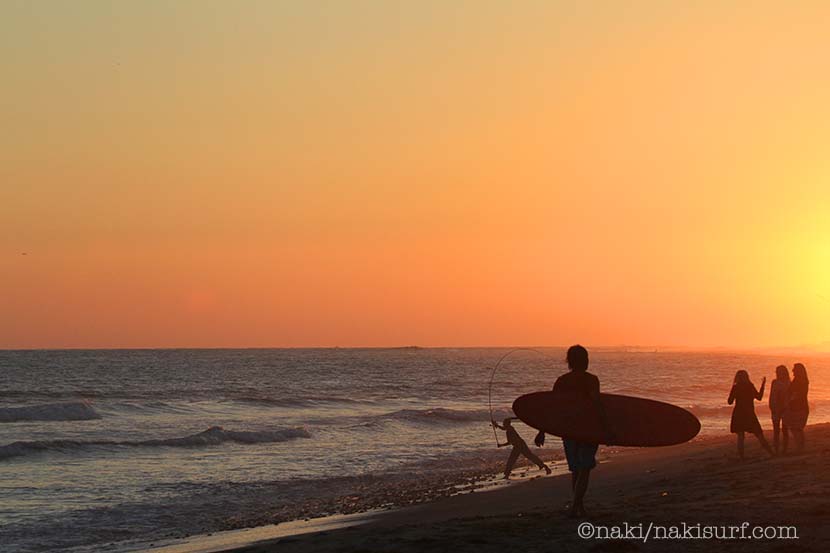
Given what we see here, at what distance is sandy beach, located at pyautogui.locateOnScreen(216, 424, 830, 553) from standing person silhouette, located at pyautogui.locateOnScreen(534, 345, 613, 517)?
0.28 meters

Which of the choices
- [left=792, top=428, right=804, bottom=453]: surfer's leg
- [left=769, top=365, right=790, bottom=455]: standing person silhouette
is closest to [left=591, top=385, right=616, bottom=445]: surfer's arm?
[left=769, top=365, right=790, bottom=455]: standing person silhouette

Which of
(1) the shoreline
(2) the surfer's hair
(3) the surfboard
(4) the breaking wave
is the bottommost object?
(4) the breaking wave

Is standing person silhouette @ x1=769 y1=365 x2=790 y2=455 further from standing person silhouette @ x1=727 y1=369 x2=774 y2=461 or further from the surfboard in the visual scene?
the surfboard

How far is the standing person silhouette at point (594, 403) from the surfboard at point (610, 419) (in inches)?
3.8

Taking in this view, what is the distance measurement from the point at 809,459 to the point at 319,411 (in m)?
32.2

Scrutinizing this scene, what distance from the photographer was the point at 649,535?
8.03 metres

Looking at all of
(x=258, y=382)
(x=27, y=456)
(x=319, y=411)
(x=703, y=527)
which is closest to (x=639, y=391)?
(x=319, y=411)

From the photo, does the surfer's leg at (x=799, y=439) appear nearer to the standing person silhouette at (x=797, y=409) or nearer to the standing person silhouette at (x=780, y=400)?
the standing person silhouette at (x=797, y=409)

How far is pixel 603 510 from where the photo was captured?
10.1 m

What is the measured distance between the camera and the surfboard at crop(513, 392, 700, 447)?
30.5 feet

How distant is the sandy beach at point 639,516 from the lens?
7.89 m

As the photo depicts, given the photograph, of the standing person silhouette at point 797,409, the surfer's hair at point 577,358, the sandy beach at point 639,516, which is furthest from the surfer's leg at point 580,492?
the standing person silhouette at point 797,409

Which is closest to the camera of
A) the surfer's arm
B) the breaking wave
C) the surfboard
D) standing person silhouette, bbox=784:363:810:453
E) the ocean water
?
the surfer's arm

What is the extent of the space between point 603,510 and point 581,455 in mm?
1057
